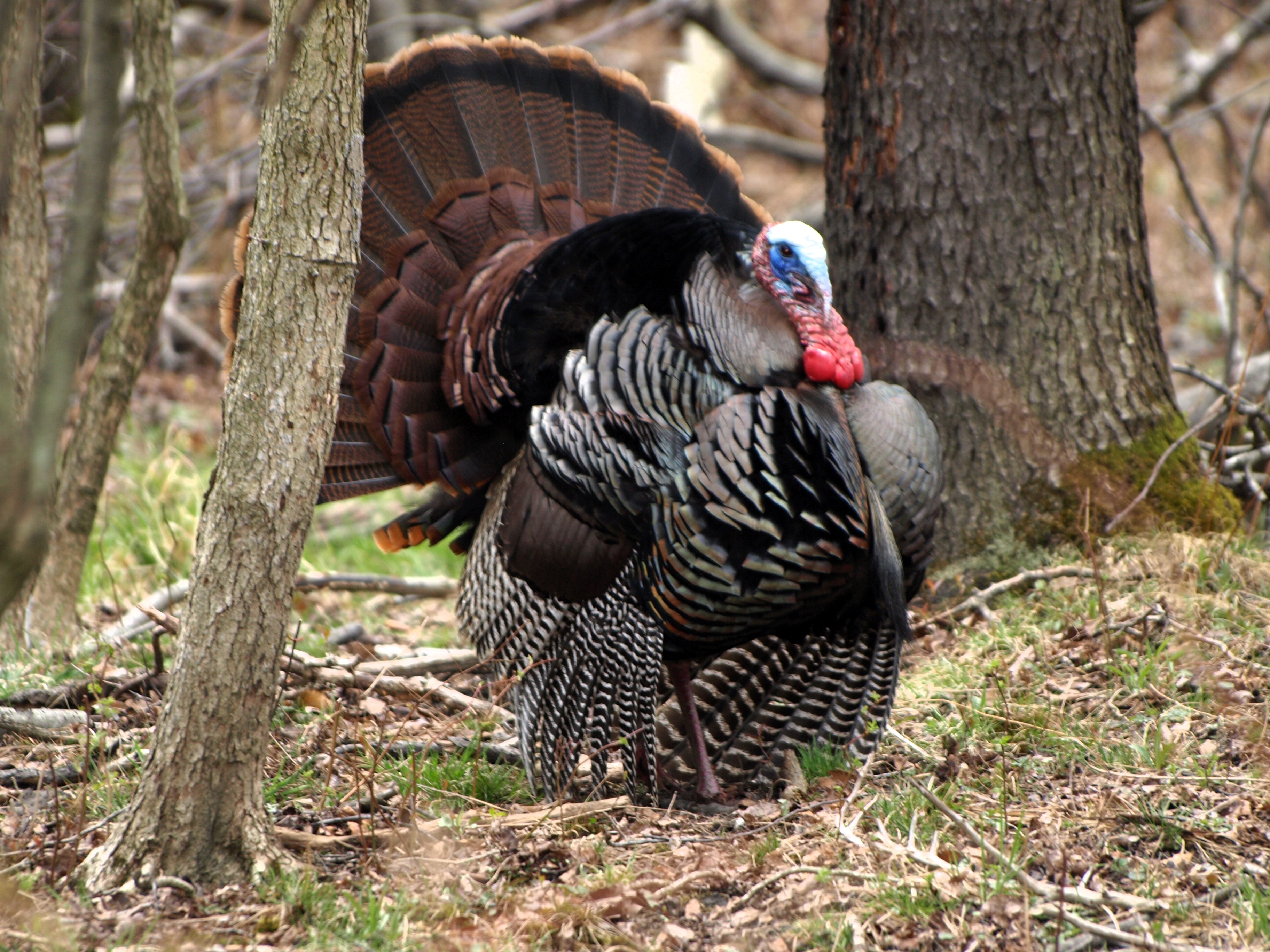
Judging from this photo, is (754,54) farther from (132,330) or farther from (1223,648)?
(1223,648)

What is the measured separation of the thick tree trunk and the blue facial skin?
95 centimetres

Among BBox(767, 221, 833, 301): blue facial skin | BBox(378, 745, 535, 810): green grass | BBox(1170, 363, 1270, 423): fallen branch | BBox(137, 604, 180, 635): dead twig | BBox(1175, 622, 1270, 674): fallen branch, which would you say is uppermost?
BBox(767, 221, 833, 301): blue facial skin

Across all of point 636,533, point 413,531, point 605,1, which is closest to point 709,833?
point 636,533

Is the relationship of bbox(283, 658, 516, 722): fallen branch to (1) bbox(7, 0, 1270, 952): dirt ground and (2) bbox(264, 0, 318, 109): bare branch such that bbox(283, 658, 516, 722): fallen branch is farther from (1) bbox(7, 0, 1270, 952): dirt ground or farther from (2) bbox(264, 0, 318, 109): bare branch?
(2) bbox(264, 0, 318, 109): bare branch

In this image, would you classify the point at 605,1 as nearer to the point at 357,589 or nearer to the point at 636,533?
the point at 357,589

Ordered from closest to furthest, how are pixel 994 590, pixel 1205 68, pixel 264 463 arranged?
pixel 264 463 → pixel 994 590 → pixel 1205 68

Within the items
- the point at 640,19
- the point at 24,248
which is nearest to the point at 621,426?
the point at 24,248

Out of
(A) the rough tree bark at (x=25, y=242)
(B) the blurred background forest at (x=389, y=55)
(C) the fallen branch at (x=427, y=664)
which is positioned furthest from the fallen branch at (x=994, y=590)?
(A) the rough tree bark at (x=25, y=242)

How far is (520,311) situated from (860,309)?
140 cm

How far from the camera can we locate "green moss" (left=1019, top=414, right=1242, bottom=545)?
4262mm

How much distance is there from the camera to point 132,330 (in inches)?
158

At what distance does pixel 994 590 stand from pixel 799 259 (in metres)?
1.50

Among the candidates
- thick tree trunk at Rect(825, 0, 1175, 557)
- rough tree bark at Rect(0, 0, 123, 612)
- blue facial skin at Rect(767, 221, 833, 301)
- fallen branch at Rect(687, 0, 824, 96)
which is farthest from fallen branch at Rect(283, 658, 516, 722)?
fallen branch at Rect(687, 0, 824, 96)

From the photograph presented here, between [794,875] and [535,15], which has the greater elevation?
[535,15]
